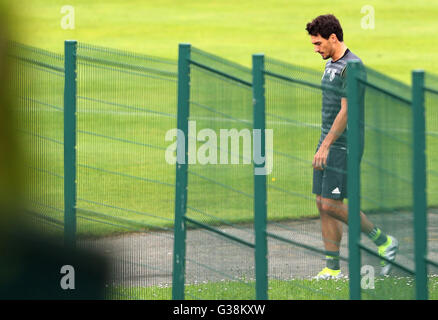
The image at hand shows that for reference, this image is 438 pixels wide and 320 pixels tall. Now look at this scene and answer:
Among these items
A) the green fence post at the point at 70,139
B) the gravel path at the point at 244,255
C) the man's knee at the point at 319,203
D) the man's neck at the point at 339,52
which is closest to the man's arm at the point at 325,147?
the man's knee at the point at 319,203

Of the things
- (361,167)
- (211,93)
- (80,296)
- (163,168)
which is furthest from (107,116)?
(80,296)

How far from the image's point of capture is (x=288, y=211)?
193 inches

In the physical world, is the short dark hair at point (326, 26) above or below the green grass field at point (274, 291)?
above

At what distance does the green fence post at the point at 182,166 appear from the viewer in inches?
204

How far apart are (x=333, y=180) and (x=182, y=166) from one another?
2.86ft

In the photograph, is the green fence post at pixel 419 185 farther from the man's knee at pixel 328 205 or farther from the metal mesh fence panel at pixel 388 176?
the man's knee at pixel 328 205

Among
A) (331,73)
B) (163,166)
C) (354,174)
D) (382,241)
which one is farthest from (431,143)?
(163,166)

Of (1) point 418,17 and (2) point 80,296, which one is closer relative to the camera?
(2) point 80,296

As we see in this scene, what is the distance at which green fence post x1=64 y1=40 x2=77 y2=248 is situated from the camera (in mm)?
5875

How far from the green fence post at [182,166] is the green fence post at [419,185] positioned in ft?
6.61

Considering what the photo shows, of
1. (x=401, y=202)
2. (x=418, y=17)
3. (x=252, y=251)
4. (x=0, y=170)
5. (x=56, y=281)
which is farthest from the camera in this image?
(x=418, y=17)

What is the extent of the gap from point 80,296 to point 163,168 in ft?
34.0

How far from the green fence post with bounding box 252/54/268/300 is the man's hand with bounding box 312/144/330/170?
1.27 ft
